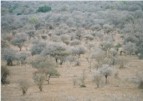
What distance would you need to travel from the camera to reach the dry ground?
63.3 feet

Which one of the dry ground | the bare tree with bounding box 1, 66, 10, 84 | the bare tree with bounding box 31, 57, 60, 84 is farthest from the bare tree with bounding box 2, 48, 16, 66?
the bare tree with bounding box 1, 66, 10, 84

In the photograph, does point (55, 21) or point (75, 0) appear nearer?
→ point (55, 21)

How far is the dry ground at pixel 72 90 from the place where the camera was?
19.3 m

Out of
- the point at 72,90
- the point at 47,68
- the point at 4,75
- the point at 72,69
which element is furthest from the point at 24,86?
the point at 72,69

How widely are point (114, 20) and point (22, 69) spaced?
3807 cm

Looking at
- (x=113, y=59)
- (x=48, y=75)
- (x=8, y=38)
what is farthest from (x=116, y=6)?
(x=48, y=75)

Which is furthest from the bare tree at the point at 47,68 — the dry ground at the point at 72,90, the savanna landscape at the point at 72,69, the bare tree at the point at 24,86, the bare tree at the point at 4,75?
the bare tree at the point at 24,86

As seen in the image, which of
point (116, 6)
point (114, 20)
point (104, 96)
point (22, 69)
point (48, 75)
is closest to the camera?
point (104, 96)

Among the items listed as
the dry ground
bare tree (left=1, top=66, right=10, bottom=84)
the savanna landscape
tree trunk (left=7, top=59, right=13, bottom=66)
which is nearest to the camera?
the dry ground

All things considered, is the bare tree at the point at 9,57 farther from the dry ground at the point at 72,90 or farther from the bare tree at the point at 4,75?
the bare tree at the point at 4,75

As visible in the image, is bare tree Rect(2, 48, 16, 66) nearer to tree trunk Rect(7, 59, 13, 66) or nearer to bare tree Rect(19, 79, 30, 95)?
tree trunk Rect(7, 59, 13, 66)

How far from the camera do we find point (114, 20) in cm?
6538

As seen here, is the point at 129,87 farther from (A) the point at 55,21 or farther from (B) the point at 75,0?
(B) the point at 75,0

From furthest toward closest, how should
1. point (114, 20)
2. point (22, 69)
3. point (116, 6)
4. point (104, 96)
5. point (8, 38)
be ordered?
1. point (116, 6)
2. point (114, 20)
3. point (8, 38)
4. point (22, 69)
5. point (104, 96)
